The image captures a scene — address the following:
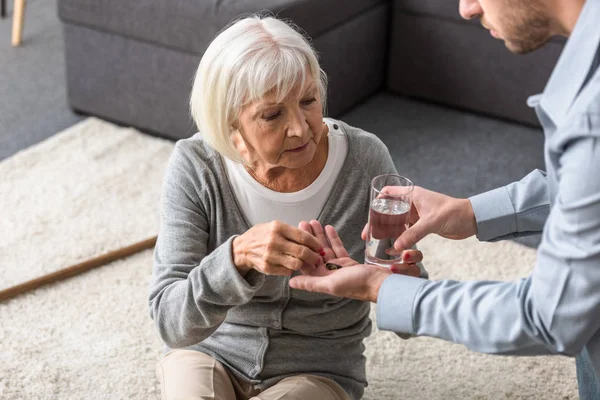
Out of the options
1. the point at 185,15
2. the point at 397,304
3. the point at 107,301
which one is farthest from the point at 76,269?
the point at 397,304

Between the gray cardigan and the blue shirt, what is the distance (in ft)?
1.22

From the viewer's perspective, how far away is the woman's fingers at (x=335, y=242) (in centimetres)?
159

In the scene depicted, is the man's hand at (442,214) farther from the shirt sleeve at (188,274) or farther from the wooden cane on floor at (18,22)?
the wooden cane on floor at (18,22)

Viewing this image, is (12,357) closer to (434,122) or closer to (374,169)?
(374,169)

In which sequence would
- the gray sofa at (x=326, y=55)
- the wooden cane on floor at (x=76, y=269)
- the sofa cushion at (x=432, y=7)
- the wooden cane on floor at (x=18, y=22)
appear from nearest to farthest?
1. the wooden cane on floor at (x=76, y=269)
2. the gray sofa at (x=326, y=55)
3. the sofa cushion at (x=432, y=7)
4. the wooden cane on floor at (x=18, y=22)

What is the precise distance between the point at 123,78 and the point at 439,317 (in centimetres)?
236

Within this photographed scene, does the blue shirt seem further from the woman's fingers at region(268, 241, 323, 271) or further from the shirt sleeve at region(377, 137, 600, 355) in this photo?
the woman's fingers at region(268, 241, 323, 271)

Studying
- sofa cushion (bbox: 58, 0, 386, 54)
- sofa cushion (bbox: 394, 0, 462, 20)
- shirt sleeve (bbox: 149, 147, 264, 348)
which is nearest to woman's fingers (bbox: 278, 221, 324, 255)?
shirt sleeve (bbox: 149, 147, 264, 348)

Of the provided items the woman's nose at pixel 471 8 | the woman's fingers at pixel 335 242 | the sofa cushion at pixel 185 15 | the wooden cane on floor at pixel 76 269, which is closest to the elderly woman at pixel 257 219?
the woman's fingers at pixel 335 242

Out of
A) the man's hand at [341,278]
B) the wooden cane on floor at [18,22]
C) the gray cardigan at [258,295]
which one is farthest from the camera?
the wooden cane on floor at [18,22]

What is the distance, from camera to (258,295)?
5.80ft

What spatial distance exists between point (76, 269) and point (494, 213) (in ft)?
4.60

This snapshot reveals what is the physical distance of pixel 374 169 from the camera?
1.76 m

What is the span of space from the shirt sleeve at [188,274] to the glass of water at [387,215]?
230mm
